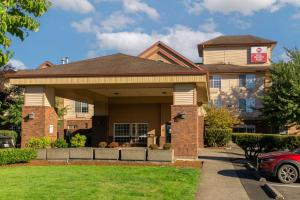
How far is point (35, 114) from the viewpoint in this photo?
77.2ft

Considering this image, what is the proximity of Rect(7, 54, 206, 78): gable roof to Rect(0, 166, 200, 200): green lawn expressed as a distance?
6.91 meters

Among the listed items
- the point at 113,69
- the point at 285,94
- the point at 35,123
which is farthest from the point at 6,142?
the point at 285,94

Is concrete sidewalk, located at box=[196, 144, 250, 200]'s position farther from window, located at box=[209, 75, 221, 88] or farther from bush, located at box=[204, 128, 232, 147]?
window, located at box=[209, 75, 221, 88]

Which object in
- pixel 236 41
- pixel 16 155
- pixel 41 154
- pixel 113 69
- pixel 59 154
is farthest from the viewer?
pixel 236 41

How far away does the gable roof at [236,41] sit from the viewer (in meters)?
58.1

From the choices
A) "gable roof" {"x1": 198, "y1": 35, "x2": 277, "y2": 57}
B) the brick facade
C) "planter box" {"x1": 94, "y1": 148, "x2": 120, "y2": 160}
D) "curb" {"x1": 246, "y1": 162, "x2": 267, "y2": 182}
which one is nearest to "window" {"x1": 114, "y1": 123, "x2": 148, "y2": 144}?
the brick facade

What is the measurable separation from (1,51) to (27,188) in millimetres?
5716

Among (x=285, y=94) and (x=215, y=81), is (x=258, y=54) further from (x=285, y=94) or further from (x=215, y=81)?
(x=285, y=94)

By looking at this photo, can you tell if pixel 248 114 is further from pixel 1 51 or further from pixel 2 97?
pixel 1 51

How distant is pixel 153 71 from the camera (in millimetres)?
22469

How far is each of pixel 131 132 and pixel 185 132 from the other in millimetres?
12880

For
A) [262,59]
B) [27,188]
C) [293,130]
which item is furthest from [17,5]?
[262,59]

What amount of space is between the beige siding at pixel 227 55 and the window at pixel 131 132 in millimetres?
26677

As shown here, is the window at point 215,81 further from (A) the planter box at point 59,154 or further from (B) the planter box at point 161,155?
(A) the planter box at point 59,154
